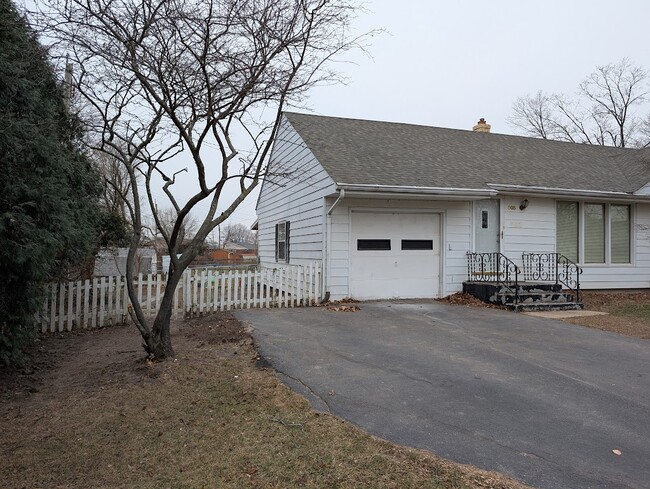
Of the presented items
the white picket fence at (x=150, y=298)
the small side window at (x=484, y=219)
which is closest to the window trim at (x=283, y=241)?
the white picket fence at (x=150, y=298)

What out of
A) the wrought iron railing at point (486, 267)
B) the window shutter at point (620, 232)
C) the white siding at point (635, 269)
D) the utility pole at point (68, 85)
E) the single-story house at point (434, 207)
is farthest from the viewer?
the window shutter at point (620, 232)

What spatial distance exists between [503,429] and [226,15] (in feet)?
18.1

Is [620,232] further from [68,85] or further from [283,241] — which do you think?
[68,85]

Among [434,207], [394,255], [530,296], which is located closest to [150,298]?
[394,255]

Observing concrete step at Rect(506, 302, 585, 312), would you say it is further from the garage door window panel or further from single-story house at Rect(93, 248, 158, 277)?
single-story house at Rect(93, 248, 158, 277)

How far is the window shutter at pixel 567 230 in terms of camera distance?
1254cm

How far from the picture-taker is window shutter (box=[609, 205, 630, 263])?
13156 millimetres

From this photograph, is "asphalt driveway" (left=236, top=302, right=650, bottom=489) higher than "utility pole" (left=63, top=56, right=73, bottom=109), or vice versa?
"utility pole" (left=63, top=56, right=73, bottom=109)

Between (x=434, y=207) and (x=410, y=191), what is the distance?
1.20 meters

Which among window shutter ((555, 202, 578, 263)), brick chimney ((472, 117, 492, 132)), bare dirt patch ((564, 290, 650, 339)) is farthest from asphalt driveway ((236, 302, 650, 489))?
brick chimney ((472, 117, 492, 132))

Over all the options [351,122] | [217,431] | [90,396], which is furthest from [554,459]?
[351,122]

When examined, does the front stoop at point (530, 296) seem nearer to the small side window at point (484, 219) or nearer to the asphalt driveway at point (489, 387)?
the asphalt driveway at point (489, 387)

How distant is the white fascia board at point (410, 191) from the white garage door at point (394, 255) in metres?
0.75

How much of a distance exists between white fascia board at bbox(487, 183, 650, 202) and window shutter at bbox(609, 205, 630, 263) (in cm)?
51
